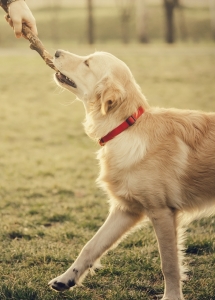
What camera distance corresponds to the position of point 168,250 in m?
3.86

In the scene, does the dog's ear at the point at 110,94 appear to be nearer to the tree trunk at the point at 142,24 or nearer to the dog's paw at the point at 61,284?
the dog's paw at the point at 61,284

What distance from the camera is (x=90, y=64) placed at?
4.46 m

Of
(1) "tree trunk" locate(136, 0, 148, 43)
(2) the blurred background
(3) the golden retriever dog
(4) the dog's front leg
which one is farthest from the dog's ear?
(1) "tree trunk" locate(136, 0, 148, 43)

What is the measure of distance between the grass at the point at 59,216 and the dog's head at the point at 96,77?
144 centimetres

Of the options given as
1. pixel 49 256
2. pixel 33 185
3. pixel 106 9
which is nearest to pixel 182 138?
pixel 49 256

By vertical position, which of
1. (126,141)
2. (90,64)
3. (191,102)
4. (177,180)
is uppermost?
(90,64)

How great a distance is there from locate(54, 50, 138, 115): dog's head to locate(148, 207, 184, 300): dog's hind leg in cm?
94

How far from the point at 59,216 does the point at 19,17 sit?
237cm

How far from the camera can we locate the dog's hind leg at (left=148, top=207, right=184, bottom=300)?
3.85 metres

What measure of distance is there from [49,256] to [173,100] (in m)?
10.5

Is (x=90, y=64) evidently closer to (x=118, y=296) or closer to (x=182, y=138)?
(x=182, y=138)

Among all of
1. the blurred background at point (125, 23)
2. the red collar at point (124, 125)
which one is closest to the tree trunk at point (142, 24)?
the blurred background at point (125, 23)

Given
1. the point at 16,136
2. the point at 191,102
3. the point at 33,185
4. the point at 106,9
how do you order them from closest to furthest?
the point at 33,185 → the point at 16,136 → the point at 191,102 → the point at 106,9

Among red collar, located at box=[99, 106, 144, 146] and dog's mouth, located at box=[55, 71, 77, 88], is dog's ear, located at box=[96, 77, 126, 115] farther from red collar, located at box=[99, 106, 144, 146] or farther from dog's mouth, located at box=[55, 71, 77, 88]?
dog's mouth, located at box=[55, 71, 77, 88]
